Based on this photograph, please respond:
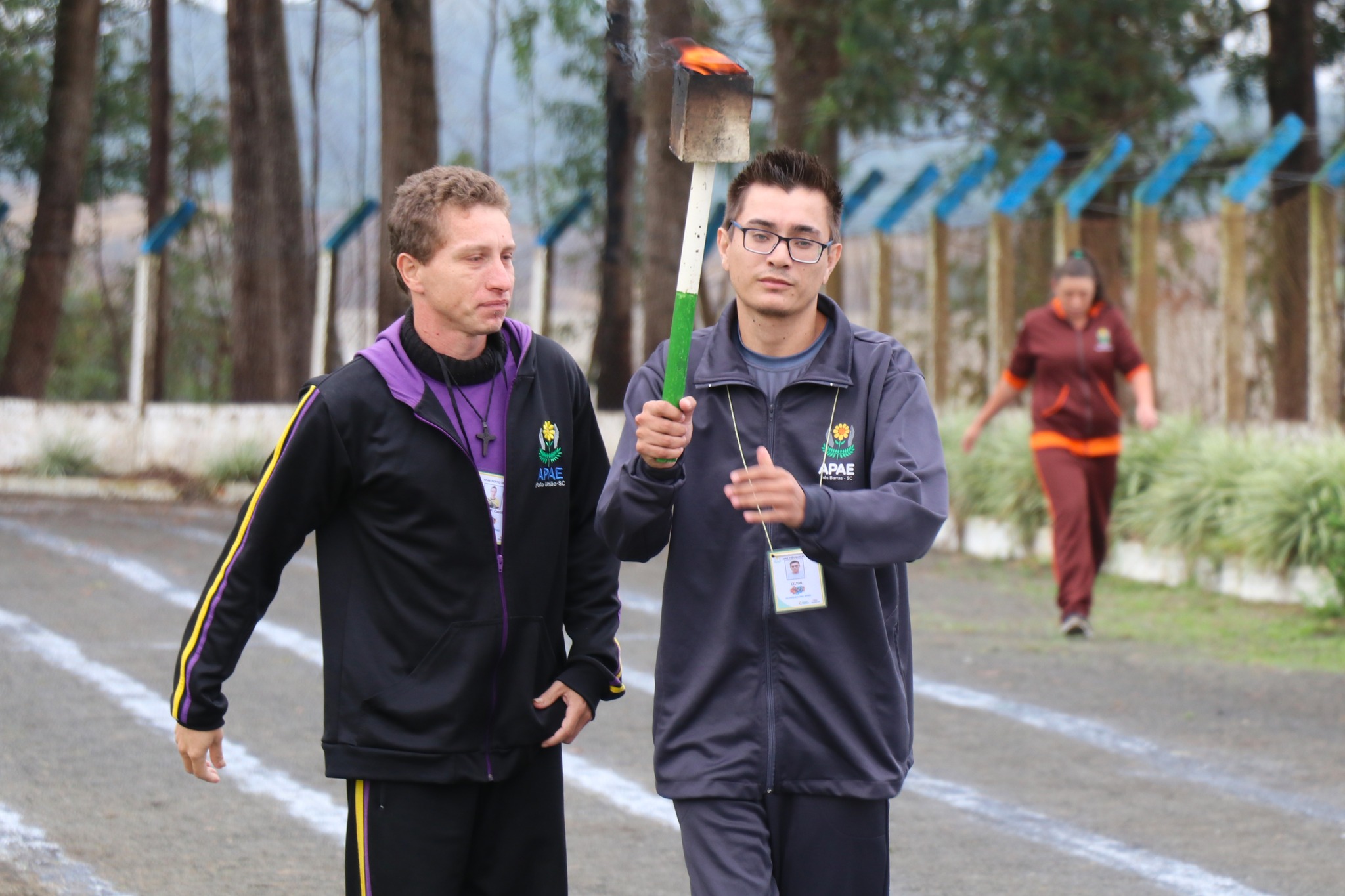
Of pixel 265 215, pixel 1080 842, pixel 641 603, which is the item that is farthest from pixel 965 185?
pixel 1080 842

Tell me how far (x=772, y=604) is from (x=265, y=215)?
18.1 m

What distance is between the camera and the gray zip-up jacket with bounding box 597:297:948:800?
10.9 ft

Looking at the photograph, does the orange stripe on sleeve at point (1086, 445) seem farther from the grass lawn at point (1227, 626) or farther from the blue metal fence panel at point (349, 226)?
the blue metal fence panel at point (349, 226)

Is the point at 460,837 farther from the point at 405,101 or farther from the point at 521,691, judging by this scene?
the point at 405,101

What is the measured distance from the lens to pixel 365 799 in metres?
3.48

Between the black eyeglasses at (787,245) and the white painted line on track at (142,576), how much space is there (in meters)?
5.55

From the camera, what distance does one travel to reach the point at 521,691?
353 centimetres

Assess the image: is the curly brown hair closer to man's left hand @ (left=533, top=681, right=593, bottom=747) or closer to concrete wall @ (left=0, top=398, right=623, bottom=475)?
man's left hand @ (left=533, top=681, right=593, bottom=747)

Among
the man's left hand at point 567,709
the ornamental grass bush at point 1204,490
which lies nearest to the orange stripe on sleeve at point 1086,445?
the ornamental grass bush at point 1204,490

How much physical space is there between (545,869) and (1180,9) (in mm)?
16719

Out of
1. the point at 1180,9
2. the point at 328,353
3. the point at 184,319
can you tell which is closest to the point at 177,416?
the point at 328,353

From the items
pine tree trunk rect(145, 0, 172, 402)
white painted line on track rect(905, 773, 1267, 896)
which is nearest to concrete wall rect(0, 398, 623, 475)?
pine tree trunk rect(145, 0, 172, 402)

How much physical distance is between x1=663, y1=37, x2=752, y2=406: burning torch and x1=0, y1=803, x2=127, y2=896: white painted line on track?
291 centimetres

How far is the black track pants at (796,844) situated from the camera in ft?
10.9
